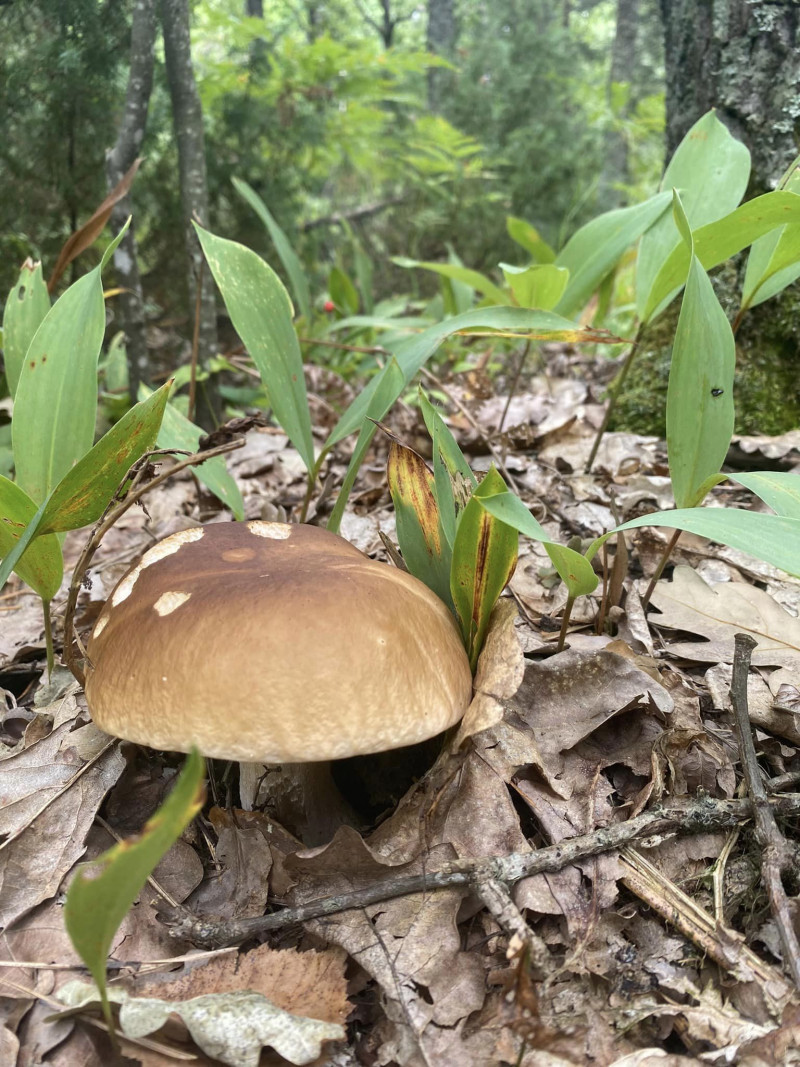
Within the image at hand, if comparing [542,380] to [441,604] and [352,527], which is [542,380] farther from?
[441,604]

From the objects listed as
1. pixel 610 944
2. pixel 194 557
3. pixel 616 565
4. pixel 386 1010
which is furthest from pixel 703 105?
pixel 386 1010

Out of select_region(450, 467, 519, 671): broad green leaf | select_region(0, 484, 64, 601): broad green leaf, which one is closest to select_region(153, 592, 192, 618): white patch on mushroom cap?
select_region(0, 484, 64, 601): broad green leaf

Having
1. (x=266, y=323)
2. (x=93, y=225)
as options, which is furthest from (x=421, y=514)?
(x=93, y=225)

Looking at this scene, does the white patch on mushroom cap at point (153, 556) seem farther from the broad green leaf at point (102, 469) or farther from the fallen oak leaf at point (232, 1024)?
the fallen oak leaf at point (232, 1024)

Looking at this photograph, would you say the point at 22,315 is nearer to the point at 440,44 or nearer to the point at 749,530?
the point at 749,530

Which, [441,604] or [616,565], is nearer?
[441,604]
